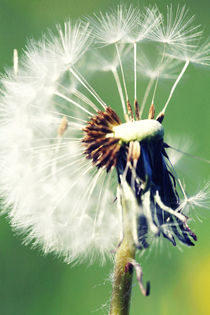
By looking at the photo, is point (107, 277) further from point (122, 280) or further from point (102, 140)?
point (102, 140)

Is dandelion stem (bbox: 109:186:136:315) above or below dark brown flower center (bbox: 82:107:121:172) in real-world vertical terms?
below

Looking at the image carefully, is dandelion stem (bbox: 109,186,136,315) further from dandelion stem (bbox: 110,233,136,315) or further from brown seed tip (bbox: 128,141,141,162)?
brown seed tip (bbox: 128,141,141,162)

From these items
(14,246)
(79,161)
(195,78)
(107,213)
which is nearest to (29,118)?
(79,161)

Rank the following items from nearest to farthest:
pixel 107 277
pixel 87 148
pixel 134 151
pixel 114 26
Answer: pixel 134 151
pixel 87 148
pixel 114 26
pixel 107 277

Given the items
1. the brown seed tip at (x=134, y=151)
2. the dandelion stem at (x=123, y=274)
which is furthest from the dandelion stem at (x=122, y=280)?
the brown seed tip at (x=134, y=151)

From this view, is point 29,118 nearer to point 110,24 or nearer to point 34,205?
point 34,205

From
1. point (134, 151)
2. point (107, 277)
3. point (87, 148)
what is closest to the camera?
point (134, 151)

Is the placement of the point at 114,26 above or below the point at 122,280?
above

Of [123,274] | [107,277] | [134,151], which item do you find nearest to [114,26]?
[134,151]

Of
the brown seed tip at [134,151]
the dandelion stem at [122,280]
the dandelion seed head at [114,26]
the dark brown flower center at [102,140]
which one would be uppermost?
the dandelion seed head at [114,26]

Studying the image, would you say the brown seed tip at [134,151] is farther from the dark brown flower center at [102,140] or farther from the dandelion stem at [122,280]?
the dandelion stem at [122,280]

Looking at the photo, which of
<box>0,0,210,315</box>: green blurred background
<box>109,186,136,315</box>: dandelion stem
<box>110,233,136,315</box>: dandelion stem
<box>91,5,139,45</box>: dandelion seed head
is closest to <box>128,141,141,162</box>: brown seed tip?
<box>109,186,136,315</box>: dandelion stem

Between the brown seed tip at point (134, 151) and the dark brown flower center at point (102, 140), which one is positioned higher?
the dark brown flower center at point (102, 140)
